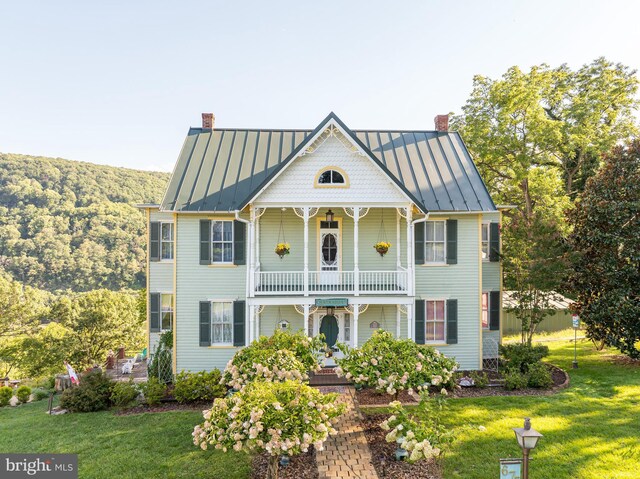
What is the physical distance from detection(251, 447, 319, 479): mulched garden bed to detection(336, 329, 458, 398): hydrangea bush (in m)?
2.11

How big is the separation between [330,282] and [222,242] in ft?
15.3

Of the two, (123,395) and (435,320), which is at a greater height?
(435,320)

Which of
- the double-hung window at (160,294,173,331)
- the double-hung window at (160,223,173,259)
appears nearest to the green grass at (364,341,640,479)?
the double-hung window at (160,294,173,331)

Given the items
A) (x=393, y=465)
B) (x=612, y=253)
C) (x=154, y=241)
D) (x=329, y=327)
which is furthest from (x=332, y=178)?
(x=612, y=253)

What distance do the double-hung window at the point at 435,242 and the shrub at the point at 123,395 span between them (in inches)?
475

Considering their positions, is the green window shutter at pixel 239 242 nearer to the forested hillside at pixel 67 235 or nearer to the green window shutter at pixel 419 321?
the green window shutter at pixel 419 321

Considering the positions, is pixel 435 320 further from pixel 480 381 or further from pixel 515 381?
pixel 515 381

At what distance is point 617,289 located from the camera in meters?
14.5

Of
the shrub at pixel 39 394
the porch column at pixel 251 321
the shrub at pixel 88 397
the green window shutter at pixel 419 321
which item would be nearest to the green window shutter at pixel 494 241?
the green window shutter at pixel 419 321

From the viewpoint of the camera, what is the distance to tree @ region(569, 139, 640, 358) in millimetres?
14312

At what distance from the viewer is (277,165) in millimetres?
14375

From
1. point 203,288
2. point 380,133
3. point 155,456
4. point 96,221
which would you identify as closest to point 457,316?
point 380,133

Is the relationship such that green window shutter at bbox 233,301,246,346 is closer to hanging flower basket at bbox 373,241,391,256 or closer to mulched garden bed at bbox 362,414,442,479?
hanging flower basket at bbox 373,241,391,256

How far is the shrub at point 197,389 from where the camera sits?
473 inches
